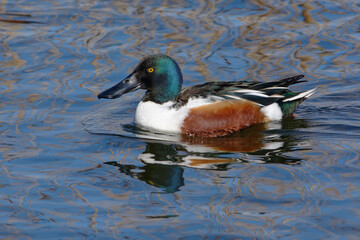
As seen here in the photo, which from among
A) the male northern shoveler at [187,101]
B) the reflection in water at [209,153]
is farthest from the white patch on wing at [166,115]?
the reflection in water at [209,153]

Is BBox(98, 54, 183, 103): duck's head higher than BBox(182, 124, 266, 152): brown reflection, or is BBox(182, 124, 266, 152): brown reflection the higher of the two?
BBox(98, 54, 183, 103): duck's head

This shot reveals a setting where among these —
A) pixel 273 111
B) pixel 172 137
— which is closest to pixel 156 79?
pixel 172 137

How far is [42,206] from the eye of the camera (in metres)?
5.31

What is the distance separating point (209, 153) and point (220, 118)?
832 mm

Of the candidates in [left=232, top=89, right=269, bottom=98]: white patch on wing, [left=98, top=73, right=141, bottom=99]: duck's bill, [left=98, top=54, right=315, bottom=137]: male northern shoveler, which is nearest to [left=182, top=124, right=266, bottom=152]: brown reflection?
[left=98, top=54, right=315, bottom=137]: male northern shoveler

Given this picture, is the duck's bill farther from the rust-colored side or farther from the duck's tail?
the duck's tail

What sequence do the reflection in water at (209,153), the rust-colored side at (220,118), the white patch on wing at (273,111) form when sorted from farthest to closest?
the white patch on wing at (273,111) → the rust-colored side at (220,118) → the reflection in water at (209,153)

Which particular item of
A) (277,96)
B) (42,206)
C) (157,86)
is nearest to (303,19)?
(277,96)

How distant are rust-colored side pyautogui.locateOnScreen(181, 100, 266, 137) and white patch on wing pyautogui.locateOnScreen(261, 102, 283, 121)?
15cm

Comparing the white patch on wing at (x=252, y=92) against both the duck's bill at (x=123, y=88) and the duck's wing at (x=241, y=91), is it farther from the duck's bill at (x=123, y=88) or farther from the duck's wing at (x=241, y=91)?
the duck's bill at (x=123, y=88)

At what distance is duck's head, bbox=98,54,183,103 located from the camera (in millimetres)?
7418

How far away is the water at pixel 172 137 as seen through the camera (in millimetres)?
5055

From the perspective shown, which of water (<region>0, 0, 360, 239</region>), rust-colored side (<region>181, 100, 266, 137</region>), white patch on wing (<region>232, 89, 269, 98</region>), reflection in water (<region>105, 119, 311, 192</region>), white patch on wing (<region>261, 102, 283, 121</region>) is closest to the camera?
water (<region>0, 0, 360, 239</region>)

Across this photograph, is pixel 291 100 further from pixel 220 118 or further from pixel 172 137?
pixel 172 137
